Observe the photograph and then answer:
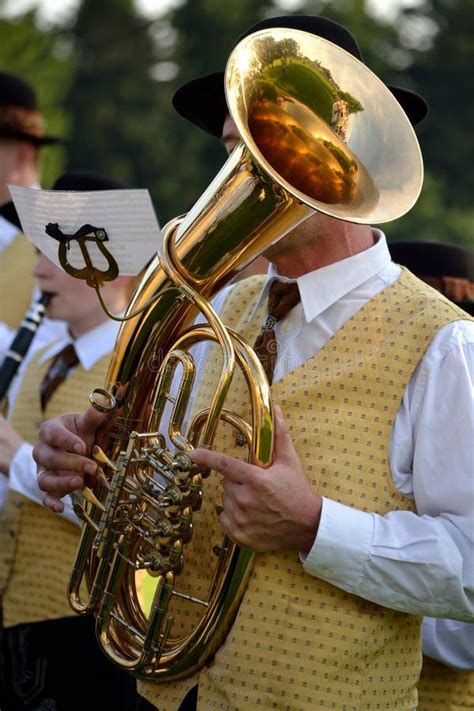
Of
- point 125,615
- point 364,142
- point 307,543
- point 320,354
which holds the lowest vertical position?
point 125,615

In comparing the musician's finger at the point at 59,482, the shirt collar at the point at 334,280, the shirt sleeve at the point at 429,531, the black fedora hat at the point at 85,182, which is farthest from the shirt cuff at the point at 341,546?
the black fedora hat at the point at 85,182

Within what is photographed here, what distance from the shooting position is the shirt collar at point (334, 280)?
2.73 m

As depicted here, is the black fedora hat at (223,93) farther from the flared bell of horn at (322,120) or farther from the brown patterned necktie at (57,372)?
the brown patterned necktie at (57,372)

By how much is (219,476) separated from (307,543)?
32 centimetres

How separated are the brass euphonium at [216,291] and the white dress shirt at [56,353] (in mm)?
656

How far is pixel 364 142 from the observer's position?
8.55 feet

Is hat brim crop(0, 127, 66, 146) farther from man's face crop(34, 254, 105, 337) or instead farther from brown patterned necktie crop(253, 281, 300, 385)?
brown patterned necktie crop(253, 281, 300, 385)

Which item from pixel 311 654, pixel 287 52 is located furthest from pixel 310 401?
pixel 287 52

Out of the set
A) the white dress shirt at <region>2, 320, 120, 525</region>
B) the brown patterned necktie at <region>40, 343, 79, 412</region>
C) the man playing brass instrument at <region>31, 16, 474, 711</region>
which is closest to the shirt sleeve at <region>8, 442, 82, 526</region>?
the white dress shirt at <region>2, 320, 120, 525</region>

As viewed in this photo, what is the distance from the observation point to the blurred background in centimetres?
3541

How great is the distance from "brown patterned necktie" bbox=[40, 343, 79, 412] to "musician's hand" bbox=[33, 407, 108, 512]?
1111 mm

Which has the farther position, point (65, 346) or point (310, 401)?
point (65, 346)

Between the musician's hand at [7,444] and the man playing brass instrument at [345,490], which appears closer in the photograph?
the man playing brass instrument at [345,490]

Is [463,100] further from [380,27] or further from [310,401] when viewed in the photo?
[310,401]
